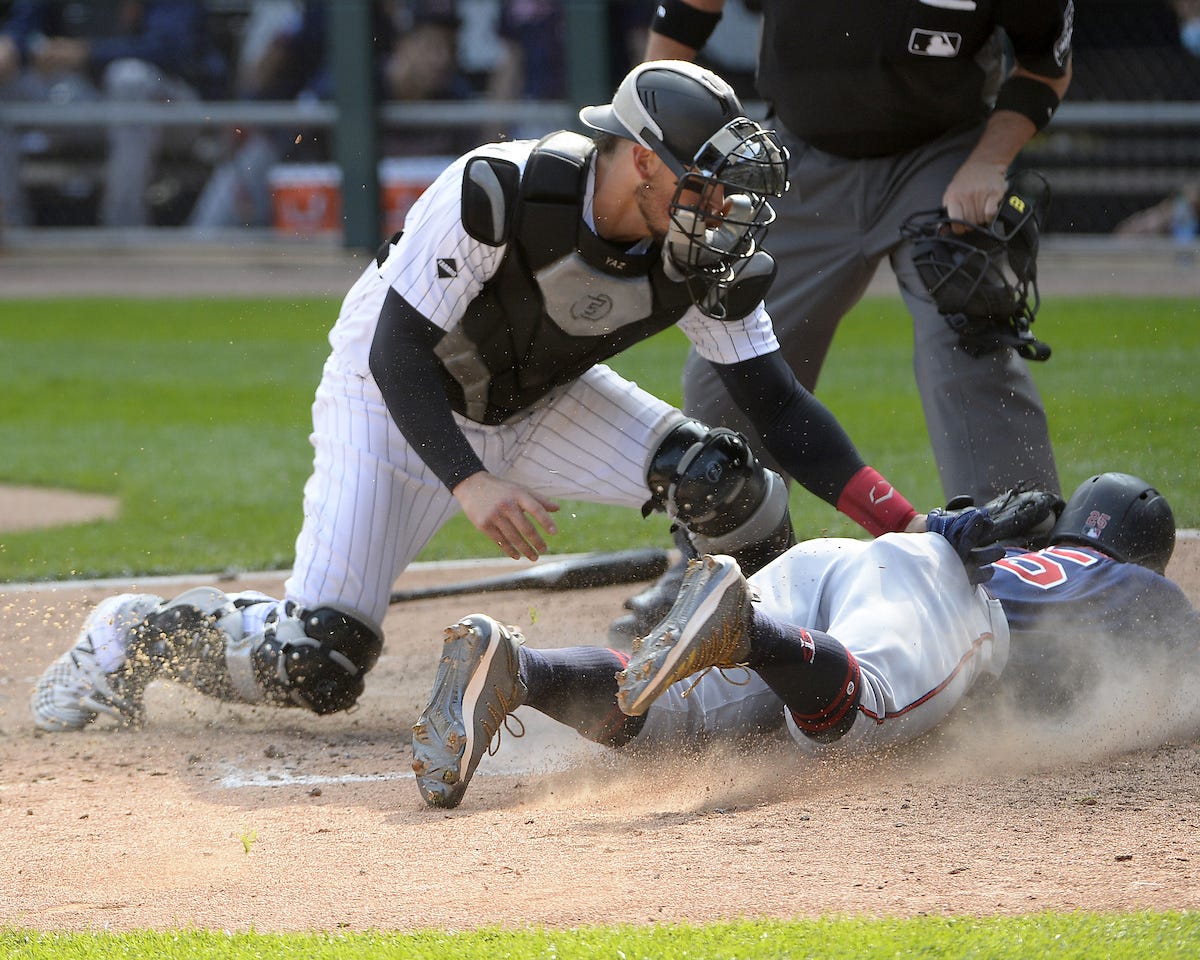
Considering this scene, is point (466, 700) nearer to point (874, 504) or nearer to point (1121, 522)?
point (874, 504)

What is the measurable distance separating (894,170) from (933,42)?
41 centimetres

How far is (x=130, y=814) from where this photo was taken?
330 centimetres

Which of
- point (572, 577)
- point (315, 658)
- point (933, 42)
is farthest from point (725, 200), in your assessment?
point (572, 577)

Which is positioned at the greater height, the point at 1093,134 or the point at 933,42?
the point at 933,42

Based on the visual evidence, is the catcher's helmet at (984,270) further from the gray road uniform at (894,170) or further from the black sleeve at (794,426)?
the black sleeve at (794,426)

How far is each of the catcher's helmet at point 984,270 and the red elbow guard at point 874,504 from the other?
30.0 inches

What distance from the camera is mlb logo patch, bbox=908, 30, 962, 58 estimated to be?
4426mm

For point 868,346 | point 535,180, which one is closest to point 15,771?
point 535,180

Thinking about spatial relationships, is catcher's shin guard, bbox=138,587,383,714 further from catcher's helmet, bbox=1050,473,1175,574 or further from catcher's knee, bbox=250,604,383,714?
catcher's helmet, bbox=1050,473,1175,574

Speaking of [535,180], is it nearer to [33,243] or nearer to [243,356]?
[243,356]

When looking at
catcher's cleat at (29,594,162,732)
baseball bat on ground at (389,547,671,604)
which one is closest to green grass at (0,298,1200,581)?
baseball bat on ground at (389,547,671,604)

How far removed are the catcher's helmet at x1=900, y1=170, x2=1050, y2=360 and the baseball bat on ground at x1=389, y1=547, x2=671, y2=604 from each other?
1.39m

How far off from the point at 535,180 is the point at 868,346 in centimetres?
732

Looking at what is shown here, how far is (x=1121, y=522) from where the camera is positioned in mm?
3734
